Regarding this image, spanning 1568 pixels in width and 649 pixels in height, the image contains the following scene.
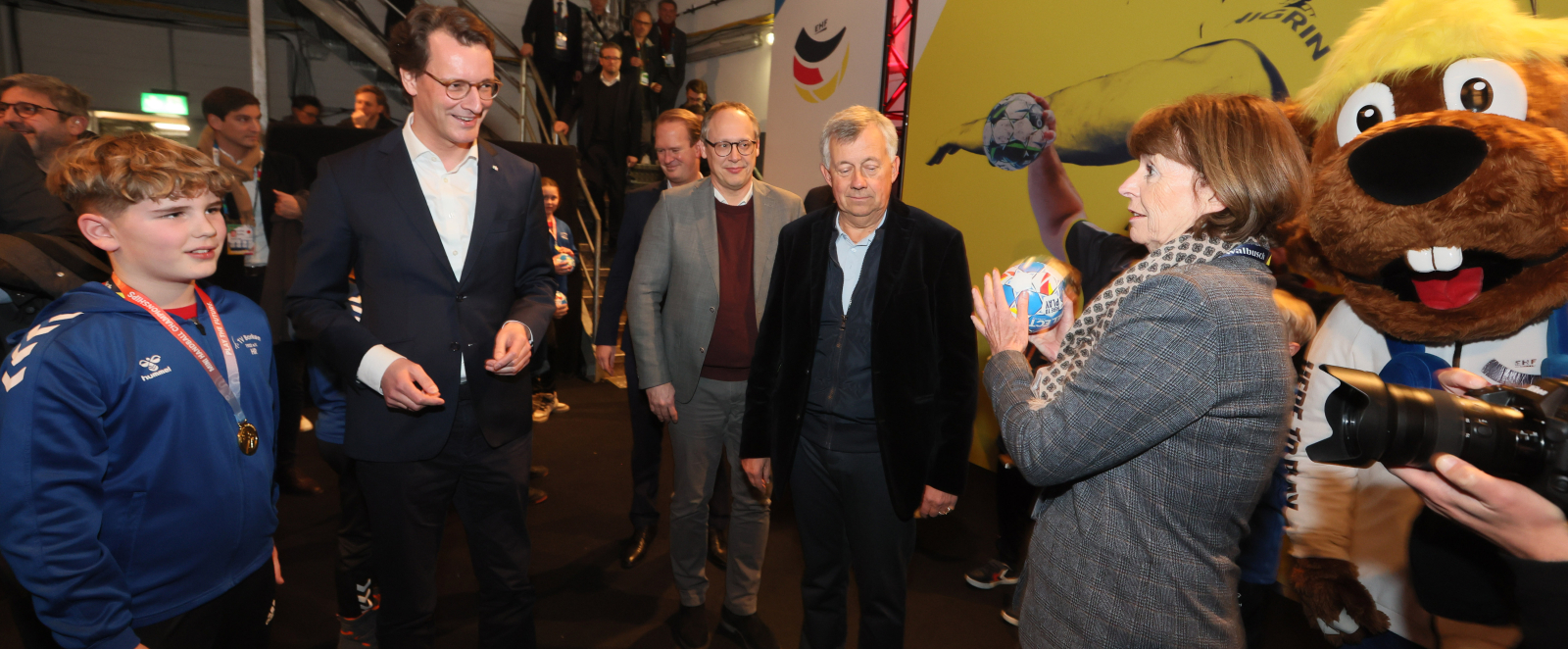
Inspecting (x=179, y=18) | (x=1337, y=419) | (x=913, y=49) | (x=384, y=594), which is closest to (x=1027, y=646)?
(x=1337, y=419)

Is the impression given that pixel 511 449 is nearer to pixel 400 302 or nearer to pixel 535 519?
pixel 400 302

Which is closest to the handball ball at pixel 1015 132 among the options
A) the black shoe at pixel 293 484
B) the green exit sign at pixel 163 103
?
the black shoe at pixel 293 484

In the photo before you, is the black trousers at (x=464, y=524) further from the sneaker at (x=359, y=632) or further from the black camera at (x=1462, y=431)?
the black camera at (x=1462, y=431)

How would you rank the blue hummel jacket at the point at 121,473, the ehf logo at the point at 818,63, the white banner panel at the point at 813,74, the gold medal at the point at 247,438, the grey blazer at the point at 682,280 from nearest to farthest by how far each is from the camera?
1. the blue hummel jacket at the point at 121,473
2. the gold medal at the point at 247,438
3. the grey blazer at the point at 682,280
4. the white banner panel at the point at 813,74
5. the ehf logo at the point at 818,63

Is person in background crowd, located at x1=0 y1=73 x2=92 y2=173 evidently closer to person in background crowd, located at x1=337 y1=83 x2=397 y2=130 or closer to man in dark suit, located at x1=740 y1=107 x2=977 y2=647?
person in background crowd, located at x1=337 y1=83 x2=397 y2=130

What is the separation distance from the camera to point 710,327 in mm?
2500

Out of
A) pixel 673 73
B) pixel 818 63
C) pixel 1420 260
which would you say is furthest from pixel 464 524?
pixel 673 73

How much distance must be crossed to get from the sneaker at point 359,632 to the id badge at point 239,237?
2.16 metres

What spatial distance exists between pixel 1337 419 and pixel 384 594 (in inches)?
78.7

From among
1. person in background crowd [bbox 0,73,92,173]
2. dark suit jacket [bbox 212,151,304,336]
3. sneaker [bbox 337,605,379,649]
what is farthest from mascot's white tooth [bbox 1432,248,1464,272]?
person in background crowd [bbox 0,73,92,173]

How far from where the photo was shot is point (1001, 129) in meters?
4.06

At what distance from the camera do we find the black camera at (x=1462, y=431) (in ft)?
2.71

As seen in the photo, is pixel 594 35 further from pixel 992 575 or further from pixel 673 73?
pixel 992 575

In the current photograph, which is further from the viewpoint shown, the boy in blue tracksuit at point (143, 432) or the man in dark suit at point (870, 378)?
the man in dark suit at point (870, 378)
